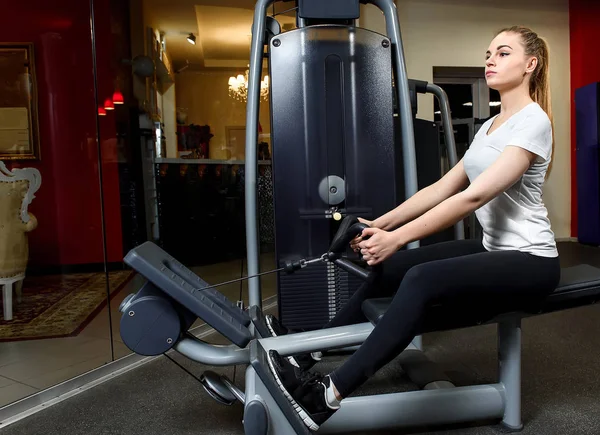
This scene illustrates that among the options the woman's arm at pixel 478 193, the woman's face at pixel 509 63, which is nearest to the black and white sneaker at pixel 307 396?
the woman's arm at pixel 478 193

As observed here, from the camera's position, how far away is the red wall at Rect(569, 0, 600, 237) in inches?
225

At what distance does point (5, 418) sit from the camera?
184 centimetres

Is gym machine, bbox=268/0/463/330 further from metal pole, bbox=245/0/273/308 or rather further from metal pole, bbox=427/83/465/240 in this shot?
metal pole, bbox=427/83/465/240

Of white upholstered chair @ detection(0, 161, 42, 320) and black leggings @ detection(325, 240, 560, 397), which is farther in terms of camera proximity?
white upholstered chair @ detection(0, 161, 42, 320)

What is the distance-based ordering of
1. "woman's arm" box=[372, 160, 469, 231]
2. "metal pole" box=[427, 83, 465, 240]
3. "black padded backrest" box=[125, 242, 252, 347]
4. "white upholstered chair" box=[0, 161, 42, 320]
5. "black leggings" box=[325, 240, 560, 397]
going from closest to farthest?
"black leggings" box=[325, 240, 560, 397], "black padded backrest" box=[125, 242, 252, 347], "woman's arm" box=[372, 160, 469, 231], "white upholstered chair" box=[0, 161, 42, 320], "metal pole" box=[427, 83, 465, 240]

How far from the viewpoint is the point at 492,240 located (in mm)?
1485

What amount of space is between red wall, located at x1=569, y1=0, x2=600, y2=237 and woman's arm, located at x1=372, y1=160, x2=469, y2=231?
16.7 feet

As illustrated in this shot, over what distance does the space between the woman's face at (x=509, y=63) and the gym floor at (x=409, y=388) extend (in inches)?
42.0

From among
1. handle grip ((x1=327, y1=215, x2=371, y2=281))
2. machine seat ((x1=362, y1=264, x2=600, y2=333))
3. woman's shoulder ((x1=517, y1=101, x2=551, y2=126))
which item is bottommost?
machine seat ((x1=362, y1=264, x2=600, y2=333))

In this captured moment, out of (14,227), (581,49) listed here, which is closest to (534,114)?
(14,227)

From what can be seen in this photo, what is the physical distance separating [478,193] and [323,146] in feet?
3.06

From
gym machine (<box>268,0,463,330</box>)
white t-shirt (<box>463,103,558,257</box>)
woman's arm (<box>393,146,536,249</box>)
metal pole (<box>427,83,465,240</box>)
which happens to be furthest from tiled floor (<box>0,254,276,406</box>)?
metal pole (<box>427,83,465,240</box>)

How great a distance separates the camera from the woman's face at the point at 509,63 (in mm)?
1407

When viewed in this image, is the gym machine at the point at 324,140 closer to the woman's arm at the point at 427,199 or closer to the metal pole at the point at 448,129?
the woman's arm at the point at 427,199
